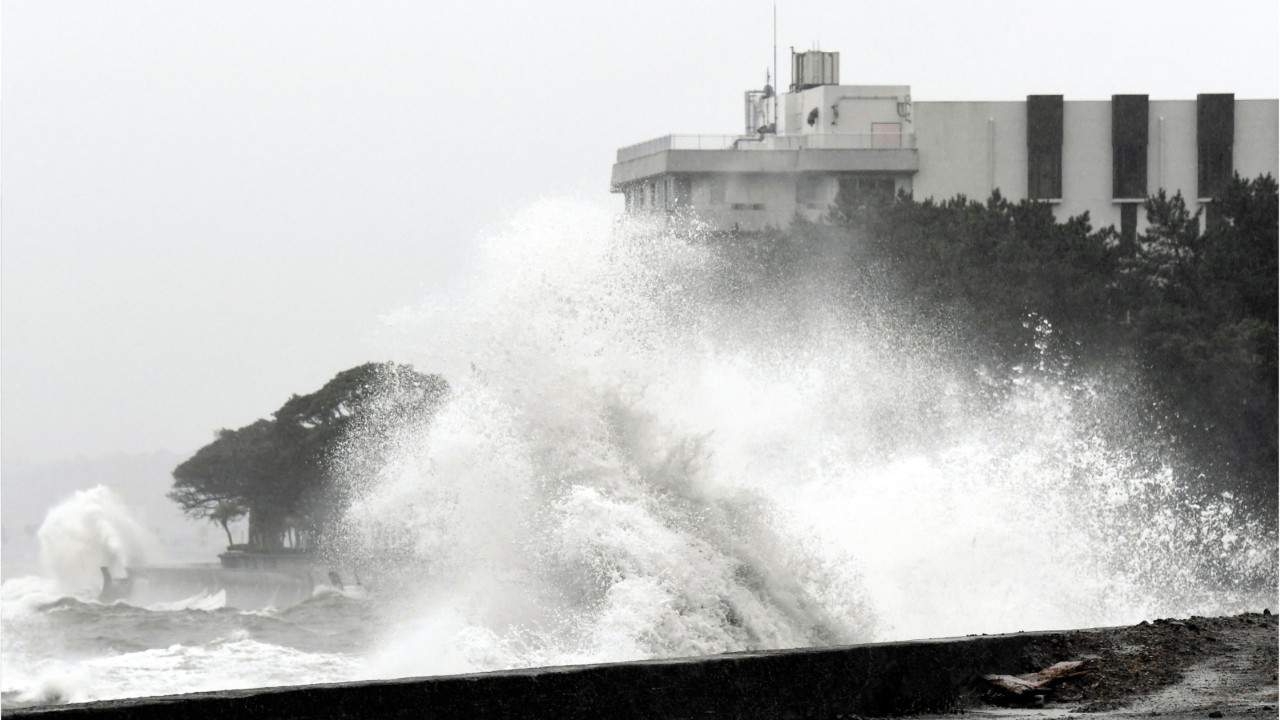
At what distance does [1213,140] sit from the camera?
74.2 m

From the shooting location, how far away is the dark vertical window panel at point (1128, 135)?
73.5 metres

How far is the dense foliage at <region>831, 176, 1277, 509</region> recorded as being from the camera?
4206 cm

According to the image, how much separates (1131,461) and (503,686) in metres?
30.6

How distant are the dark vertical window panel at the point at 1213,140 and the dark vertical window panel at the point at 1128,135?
2357mm

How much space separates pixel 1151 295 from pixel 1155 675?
123 feet

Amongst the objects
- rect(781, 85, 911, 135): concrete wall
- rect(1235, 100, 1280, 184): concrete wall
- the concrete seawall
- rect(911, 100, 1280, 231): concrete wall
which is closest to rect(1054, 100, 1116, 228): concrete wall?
rect(911, 100, 1280, 231): concrete wall

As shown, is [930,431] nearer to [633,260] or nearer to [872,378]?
[872,378]

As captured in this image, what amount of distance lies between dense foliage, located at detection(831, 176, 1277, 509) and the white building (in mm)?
23386

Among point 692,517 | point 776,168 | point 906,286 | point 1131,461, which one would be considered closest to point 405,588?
point 692,517

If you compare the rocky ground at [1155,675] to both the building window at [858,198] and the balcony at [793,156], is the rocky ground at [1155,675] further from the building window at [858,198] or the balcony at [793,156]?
the balcony at [793,156]

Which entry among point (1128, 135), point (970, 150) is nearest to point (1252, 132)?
point (1128, 135)

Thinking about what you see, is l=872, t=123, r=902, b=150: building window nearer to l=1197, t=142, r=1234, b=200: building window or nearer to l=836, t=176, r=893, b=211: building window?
l=1197, t=142, r=1234, b=200: building window

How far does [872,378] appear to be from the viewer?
2808 cm

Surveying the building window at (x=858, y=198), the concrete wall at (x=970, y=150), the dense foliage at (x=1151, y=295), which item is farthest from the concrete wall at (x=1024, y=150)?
the dense foliage at (x=1151, y=295)
